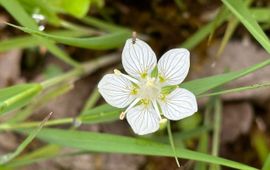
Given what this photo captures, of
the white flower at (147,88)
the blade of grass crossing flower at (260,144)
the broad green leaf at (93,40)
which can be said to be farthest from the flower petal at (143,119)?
the blade of grass crossing flower at (260,144)

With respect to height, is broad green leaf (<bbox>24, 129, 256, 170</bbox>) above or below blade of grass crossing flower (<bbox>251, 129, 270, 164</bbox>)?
above

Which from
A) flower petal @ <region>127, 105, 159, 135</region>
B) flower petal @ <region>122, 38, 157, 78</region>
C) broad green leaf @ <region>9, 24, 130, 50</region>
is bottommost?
flower petal @ <region>127, 105, 159, 135</region>

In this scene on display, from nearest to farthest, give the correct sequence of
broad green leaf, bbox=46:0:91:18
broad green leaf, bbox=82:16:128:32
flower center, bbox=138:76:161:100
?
flower center, bbox=138:76:161:100
broad green leaf, bbox=46:0:91:18
broad green leaf, bbox=82:16:128:32

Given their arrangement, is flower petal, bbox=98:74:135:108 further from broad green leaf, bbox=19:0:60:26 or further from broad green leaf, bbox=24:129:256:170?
broad green leaf, bbox=19:0:60:26

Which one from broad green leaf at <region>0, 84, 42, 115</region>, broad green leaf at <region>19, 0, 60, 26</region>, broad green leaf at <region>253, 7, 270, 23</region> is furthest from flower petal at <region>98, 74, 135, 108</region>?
broad green leaf at <region>253, 7, 270, 23</region>

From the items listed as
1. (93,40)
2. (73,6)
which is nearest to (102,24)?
(73,6)
